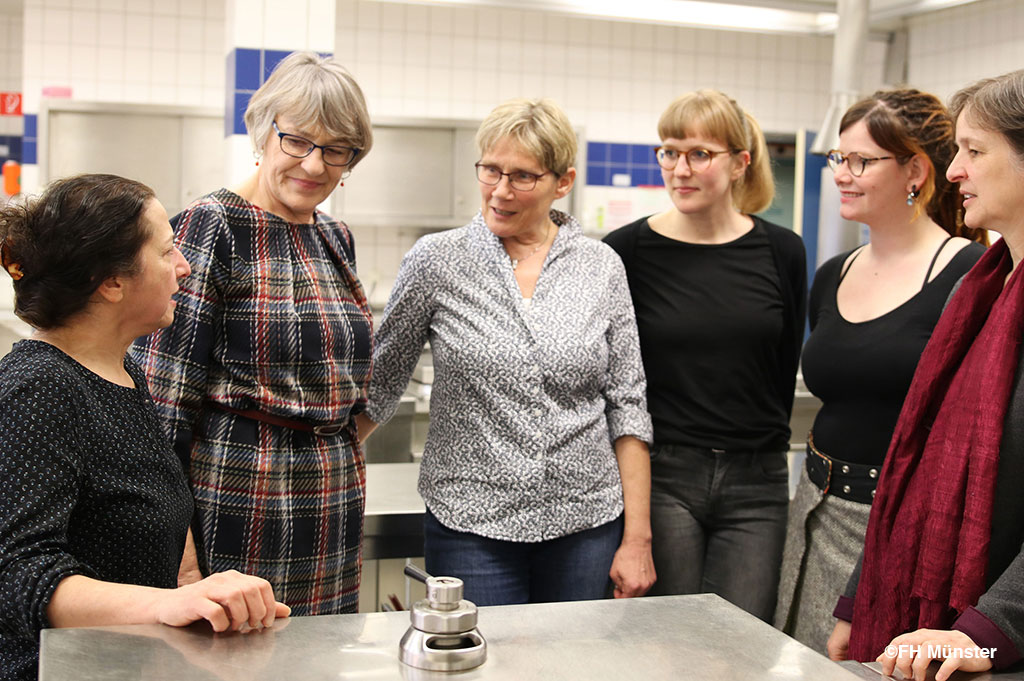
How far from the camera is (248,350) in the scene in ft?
5.71

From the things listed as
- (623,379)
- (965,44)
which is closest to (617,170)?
(965,44)

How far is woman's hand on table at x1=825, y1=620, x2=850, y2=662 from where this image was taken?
1.80 meters

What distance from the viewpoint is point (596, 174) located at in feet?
24.0

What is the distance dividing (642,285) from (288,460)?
0.93 meters

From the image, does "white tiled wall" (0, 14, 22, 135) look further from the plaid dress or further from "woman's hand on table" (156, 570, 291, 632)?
"woman's hand on table" (156, 570, 291, 632)

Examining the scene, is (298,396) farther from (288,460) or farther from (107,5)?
(107,5)

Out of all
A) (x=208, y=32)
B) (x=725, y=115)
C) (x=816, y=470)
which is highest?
(x=208, y=32)

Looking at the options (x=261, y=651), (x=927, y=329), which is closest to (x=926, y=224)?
(x=927, y=329)

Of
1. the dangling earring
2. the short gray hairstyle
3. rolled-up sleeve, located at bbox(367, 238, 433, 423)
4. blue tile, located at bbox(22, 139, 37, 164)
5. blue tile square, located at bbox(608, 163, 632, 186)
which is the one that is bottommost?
rolled-up sleeve, located at bbox(367, 238, 433, 423)

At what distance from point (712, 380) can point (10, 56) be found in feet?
22.1

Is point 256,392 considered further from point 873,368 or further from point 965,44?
point 965,44

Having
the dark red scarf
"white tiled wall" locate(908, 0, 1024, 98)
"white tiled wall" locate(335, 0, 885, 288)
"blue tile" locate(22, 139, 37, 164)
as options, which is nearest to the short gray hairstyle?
the dark red scarf

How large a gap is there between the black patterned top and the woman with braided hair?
128 centimetres

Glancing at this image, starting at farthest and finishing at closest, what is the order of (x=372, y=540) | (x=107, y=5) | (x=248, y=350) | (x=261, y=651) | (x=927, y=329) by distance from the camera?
1. (x=107, y=5)
2. (x=372, y=540)
3. (x=927, y=329)
4. (x=248, y=350)
5. (x=261, y=651)
